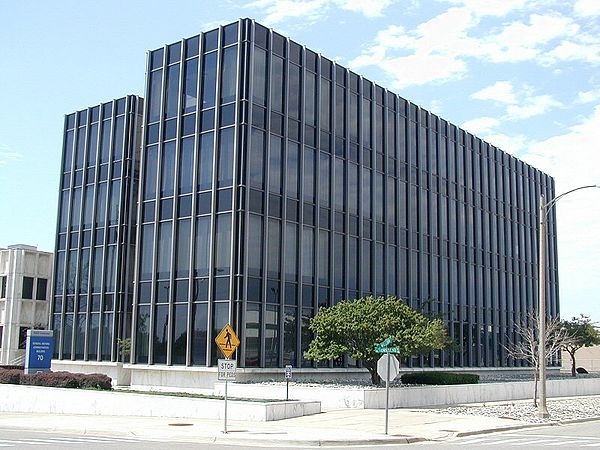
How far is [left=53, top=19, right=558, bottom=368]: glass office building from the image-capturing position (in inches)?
1380

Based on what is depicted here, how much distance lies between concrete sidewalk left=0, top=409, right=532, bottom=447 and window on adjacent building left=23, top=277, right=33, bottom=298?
28367 millimetres

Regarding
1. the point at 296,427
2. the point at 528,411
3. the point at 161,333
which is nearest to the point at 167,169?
the point at 161,333

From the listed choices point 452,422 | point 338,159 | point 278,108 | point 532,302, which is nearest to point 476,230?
point 532,302

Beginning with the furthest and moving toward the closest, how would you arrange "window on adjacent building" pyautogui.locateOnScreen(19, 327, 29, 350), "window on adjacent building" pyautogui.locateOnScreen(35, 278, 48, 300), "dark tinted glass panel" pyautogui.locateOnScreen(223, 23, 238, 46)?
"window on adjacent building" pyautogui.locateOnScreen(35, 278, 48, 300), "window on adjacent building" pyautogui.locateOnScreen(19, 327, 29, 350), "dark tinted glass panel" pyautogui.locateOnScreen(223, 23, 238, 46)

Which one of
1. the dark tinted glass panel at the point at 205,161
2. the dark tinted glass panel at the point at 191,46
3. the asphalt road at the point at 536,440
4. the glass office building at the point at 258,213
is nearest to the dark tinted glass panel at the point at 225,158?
the glass office building at the point at 258,213

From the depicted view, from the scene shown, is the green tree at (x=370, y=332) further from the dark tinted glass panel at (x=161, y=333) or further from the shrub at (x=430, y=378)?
the dark tinted glass panel at (x=161, y=333)

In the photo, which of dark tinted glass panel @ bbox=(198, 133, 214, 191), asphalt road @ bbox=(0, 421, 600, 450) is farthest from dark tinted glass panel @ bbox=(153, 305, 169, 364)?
asphalt road @ bbox=(0, 421, 600, 450)

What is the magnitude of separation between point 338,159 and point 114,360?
55.2 feet

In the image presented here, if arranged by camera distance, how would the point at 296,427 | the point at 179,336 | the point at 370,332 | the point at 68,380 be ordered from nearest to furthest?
the point at 296,427 < the point at 370,332 < the point at 68,380 < the point at 179,336

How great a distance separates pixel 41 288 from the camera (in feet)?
186

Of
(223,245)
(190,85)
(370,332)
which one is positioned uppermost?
(190,85)

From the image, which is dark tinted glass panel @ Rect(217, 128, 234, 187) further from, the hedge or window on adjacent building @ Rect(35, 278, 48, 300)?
window on adjacent building @ Rect(35, 278, 48, 300)

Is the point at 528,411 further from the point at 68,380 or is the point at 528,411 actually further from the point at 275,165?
the point at 68,380

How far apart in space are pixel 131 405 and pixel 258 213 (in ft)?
35.9
